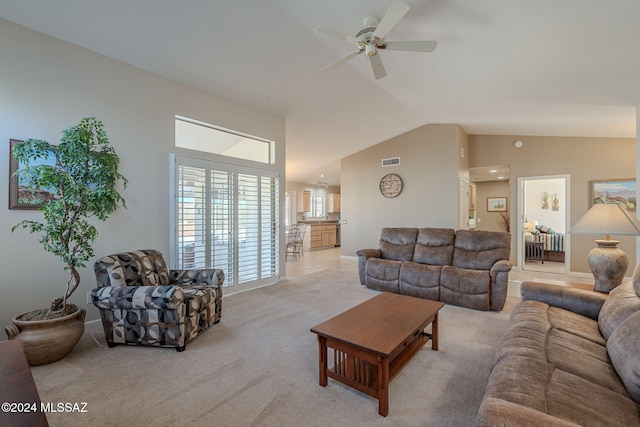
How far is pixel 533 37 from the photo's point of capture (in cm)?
243

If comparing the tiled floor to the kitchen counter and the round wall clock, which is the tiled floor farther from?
the round wall clock

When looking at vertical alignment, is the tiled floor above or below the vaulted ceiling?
below

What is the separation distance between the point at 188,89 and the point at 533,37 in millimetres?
3935

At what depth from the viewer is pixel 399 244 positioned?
4766 millimetres

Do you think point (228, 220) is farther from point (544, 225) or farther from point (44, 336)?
point (544, 225)

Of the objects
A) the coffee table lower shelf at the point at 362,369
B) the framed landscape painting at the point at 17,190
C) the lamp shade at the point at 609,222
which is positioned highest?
the framed landscape painting at the point at 17,190

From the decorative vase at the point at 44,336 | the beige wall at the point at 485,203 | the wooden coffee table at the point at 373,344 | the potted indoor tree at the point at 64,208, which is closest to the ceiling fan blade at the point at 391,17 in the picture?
the wooden coffee table at the point at 373,344

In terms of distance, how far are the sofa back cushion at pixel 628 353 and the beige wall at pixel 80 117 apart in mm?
4159

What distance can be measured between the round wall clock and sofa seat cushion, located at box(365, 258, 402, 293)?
271 cm

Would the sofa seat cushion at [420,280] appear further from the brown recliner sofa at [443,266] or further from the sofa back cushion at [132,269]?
the sofa back cushion at [132,269]

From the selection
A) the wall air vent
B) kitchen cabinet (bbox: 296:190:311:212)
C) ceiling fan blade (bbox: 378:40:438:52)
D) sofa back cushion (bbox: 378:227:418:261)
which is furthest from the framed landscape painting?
kitchen cabinet (bbox: 296:190:311:212)

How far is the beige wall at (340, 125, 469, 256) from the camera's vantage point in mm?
6082

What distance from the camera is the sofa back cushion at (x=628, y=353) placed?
1241 millimetres

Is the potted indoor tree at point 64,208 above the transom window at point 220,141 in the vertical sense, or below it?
below
